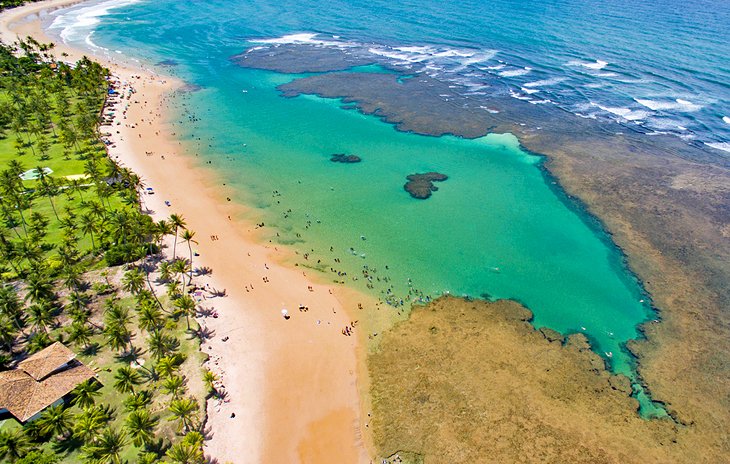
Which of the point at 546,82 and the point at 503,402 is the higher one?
the point at 546,82

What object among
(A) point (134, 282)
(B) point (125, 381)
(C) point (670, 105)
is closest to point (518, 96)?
(C) point (670, 105)

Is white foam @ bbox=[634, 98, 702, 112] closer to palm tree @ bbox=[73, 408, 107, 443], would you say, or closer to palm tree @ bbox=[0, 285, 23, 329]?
palm tree @ bbox=[73, 408, 107, 443]

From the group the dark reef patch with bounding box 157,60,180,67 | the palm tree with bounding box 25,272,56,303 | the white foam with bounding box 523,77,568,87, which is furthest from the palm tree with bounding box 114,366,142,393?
the dark reef patch with bounding box 157,60,180,67

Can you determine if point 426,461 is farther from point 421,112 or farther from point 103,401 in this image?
point 421,112

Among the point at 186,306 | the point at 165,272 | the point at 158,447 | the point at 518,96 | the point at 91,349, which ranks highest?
the point at 518,96

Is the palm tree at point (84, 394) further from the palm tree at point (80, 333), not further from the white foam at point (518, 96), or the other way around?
the white foam at point (518, 96)

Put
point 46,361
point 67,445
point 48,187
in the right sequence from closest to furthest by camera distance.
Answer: point 67,445 < point 46,361 < point 48,187

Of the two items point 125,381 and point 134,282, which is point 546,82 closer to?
point 134,282

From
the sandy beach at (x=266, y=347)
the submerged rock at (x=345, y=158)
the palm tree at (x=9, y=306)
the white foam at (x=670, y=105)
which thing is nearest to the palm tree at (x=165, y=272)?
the sandy beach at (x=266, y=347)
